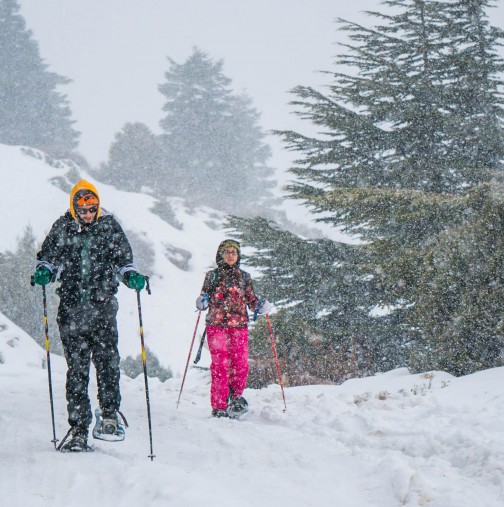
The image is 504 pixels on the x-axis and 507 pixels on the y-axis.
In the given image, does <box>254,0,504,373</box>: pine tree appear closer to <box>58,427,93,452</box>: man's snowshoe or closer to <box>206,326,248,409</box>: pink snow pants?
<box>206,326,248,409</box>: pink snow pants

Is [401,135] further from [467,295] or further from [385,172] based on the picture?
[467,295]

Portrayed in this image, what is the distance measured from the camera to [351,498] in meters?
3.62

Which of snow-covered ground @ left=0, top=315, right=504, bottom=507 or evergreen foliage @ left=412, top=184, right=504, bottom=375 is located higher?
evergreen foliage @ left=412, top=184, right=504, bottom=375

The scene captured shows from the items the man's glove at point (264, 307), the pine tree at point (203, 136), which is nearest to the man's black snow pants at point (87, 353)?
the man's glove at point (264, 307)

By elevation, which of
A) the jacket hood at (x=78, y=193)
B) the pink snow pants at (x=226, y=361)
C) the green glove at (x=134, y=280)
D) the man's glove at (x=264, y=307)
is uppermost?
the jacket hood at (x=78, y=193)

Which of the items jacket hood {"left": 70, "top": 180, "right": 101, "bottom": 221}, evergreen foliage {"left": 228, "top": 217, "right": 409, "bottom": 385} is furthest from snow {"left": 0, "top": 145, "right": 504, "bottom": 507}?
evergreen foliage {"left": 228, "top": 217, "right": 409, "bottom": 385}

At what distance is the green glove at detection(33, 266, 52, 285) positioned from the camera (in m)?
4.43

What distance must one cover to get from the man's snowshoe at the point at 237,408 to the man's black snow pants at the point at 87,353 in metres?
1.79

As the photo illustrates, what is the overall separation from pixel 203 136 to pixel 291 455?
43.8m

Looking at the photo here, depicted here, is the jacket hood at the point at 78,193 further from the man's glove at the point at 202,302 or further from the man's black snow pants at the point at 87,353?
the man's glove at the point at 202,302

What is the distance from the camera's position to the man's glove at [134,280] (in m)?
4.59

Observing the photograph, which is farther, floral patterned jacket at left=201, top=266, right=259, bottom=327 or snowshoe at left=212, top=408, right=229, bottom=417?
floral patterned jacket at left=201, top=266, right=259, bottom=327

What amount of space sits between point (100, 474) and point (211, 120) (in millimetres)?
45617

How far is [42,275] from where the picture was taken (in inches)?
175
